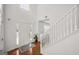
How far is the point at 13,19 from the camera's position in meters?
1.14

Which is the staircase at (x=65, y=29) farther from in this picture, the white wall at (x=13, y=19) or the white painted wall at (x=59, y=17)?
the white wall at (x=13, y=19)

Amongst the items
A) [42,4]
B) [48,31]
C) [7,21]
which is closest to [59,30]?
[48,31]

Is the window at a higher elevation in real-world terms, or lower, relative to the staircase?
higher

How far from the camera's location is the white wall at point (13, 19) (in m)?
1.13

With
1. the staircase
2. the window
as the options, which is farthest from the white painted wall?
the window

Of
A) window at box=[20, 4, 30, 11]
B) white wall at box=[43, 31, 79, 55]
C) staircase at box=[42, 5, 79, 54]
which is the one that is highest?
window at box=[20, 4, 30, 11]

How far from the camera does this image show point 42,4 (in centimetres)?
116

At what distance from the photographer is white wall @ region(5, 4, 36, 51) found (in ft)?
3.69

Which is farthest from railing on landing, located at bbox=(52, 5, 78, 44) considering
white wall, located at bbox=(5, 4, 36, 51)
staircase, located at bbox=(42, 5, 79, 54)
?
white wall, located at bbox=(5, 4, 36, 51)

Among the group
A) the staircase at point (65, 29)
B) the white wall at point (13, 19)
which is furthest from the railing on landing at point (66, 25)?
the white wall at point (13, 19)

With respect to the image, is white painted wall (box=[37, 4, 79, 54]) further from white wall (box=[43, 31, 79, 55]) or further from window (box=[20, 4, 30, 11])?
window (box=[20, 4, 30, 11])

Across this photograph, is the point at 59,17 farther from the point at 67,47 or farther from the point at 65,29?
the point at 67,47

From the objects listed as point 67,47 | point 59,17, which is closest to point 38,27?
point 59,17

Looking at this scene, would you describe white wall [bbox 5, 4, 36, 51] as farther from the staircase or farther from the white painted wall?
the staircase
